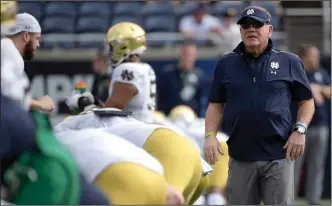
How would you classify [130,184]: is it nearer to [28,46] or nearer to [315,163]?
[28,46]

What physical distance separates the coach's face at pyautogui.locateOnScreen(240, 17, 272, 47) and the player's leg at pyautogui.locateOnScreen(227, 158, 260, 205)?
2.45ft

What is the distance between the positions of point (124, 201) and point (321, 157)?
6877 mm

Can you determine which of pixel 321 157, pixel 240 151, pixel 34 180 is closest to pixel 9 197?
pixel 34 180

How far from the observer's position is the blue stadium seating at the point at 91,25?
12711 mm

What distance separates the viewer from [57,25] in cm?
1269

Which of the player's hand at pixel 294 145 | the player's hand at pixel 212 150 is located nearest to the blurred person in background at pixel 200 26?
the player's hand at pixel 212 150

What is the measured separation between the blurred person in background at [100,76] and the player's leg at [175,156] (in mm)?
4741

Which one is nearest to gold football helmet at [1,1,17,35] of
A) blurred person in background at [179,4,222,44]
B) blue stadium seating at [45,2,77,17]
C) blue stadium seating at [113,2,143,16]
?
blurred person in background at [179,4,222,44]

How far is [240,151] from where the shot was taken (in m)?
5.66

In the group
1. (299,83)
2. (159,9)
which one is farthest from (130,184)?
(159,9)

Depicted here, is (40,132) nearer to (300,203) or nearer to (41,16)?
(300,203)

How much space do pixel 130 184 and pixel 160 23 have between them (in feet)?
28.6

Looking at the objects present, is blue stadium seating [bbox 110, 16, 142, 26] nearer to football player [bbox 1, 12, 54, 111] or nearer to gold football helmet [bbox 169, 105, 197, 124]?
gold football helmet [bbox 169, 105, 197, 124]

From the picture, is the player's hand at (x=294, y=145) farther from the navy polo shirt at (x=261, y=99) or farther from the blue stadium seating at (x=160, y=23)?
the blue stadium seating at (x=160, y=23)
